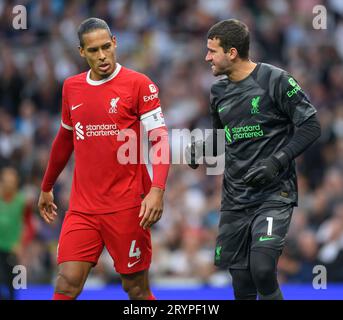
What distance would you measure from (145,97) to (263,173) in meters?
1.03

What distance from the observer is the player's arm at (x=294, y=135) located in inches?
273

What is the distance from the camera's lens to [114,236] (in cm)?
719

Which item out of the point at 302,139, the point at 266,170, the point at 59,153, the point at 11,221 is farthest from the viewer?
the point at 11,221

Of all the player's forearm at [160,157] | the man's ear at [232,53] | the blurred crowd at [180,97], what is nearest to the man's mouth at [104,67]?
the player's forearm at [160,157]

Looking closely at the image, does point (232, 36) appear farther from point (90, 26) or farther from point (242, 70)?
point (90, 26)

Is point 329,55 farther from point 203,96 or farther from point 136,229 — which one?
point 136,229

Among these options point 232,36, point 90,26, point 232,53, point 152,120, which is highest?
point 90,26

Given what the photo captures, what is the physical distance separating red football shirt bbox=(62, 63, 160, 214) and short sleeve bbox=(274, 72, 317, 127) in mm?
884

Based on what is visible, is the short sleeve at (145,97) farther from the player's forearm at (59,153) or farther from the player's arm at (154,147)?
the player's forearm at (59,153)

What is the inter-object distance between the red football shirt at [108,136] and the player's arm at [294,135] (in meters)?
0.87


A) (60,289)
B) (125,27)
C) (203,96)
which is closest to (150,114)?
(60,289)

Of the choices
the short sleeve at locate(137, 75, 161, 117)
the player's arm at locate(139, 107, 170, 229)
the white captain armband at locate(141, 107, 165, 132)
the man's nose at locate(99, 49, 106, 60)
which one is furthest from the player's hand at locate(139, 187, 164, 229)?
the man's nose at locate(99, 49, 106, 60)

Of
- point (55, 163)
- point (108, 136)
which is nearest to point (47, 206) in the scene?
point (55, 163)

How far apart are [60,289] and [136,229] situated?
2.27 feet
